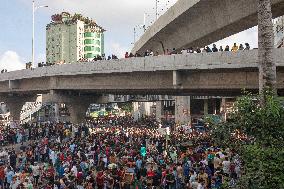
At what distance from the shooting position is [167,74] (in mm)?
27625

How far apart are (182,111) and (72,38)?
310ft

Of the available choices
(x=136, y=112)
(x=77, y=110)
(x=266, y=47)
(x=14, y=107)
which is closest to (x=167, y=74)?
(x=266, y=47)

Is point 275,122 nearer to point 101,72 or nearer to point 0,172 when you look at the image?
point 0,172

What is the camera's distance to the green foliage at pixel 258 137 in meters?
8.26

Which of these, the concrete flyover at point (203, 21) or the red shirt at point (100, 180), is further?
the concrete flyover at point (203, 21)

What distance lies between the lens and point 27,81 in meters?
43.5

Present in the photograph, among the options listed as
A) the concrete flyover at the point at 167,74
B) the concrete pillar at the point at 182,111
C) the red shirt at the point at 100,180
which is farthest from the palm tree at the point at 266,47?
the concrete pillar at the point at 182,111

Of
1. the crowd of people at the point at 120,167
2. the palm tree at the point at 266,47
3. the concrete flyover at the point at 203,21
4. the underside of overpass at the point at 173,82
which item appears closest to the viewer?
the palm tree at the point at 266,47

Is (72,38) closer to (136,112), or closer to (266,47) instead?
(136,112)

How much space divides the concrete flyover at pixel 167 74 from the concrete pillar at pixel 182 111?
1307cm

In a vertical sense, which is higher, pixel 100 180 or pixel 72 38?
pixel 72 38

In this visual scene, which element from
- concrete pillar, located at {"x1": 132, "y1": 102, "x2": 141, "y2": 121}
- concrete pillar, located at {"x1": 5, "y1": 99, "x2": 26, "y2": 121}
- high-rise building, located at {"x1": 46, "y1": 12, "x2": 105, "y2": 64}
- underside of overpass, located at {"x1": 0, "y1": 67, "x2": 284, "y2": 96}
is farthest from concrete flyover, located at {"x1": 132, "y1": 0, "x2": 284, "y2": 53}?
high-rise building, located at {"x1": 46, "y1": 12, "x2": 105, "y2": 64}

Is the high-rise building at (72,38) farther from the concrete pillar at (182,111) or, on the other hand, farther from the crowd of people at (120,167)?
the crowd of people at (120,167)

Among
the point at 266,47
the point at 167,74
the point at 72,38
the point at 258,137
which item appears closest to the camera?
the point at 258,137
